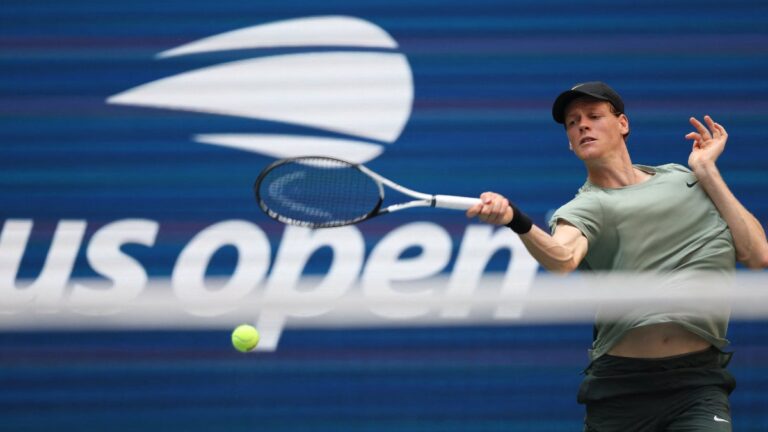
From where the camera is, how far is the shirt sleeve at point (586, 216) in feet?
9.21

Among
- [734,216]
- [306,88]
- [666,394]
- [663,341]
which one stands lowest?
[666,394]

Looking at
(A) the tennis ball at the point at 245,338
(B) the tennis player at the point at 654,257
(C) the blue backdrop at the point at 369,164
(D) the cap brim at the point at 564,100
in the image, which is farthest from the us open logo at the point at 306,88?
(B) the tennis player at the point at 654,257

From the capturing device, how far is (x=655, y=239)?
9.37 feet

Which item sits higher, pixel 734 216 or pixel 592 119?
pixel 592 119

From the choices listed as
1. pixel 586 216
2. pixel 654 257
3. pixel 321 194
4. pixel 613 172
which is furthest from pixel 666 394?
pixel 321 194

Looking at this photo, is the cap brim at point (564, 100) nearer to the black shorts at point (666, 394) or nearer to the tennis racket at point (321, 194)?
the tennis racket at point (321, 194)

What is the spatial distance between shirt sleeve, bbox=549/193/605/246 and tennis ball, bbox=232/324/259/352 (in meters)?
1.79

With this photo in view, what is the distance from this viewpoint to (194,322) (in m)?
4.31

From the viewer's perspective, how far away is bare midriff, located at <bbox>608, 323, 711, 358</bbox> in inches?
112

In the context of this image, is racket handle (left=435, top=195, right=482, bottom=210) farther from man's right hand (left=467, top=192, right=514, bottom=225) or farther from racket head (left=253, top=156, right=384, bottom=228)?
racket head (left=253, top=156, right=384, bottom=228)

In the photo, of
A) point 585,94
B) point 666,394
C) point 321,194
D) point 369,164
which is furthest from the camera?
point 369,164

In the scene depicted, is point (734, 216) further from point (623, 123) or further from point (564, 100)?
point (564, 100)

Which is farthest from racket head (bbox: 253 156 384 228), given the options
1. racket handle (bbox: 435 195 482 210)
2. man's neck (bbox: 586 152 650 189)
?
man's neck (bbox: 586 152 650 189)

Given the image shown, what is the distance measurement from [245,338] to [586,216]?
1.90m
